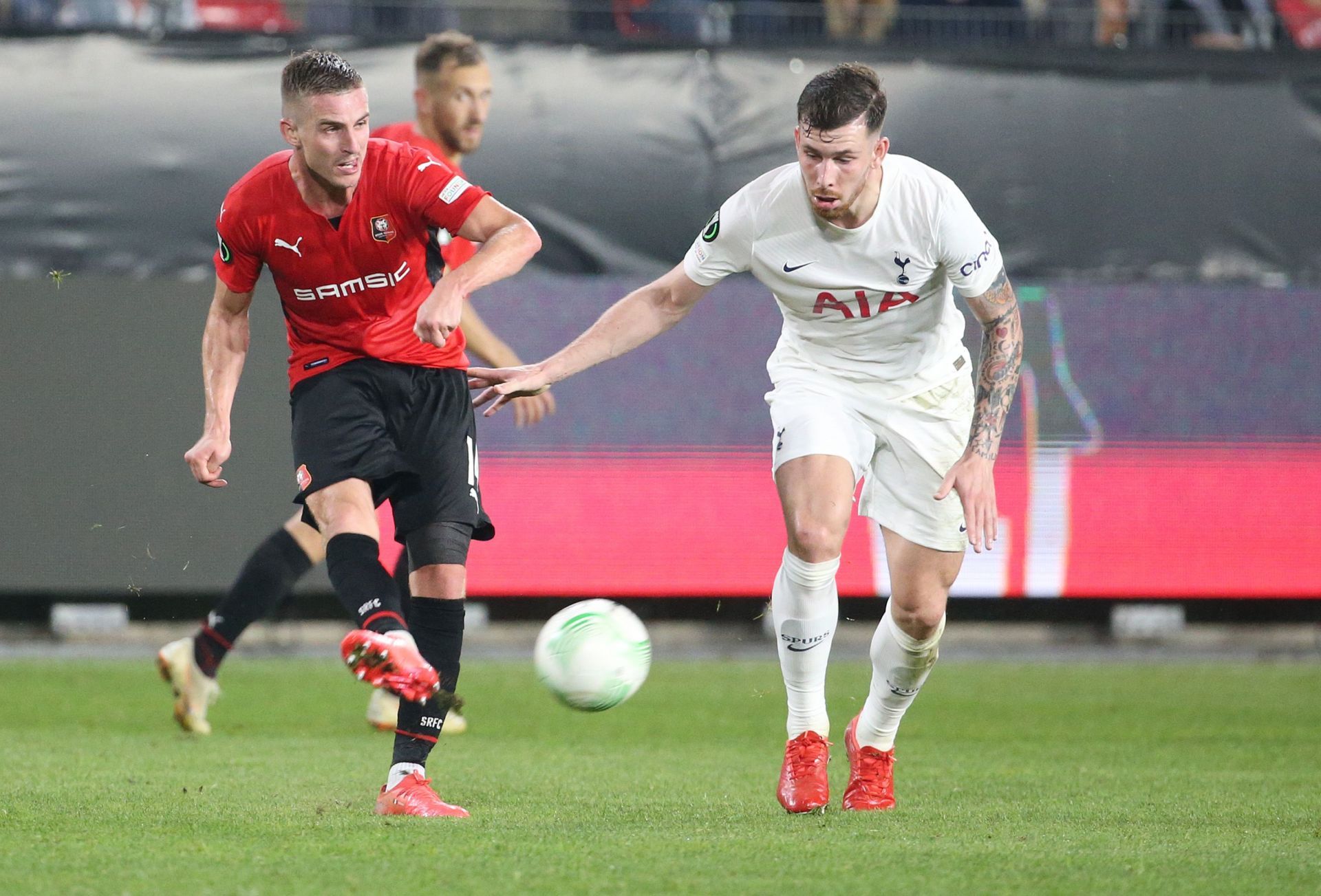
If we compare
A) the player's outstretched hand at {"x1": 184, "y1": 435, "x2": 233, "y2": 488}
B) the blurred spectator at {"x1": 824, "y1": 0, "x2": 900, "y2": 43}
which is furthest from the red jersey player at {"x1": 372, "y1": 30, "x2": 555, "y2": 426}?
the blurred spectator at {"x1": 824, "y1": 0, "x2": 900, "y2": 43}

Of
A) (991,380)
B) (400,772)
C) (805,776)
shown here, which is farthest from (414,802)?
(991,380)

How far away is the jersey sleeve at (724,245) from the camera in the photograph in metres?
4.85

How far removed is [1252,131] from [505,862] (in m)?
7.66

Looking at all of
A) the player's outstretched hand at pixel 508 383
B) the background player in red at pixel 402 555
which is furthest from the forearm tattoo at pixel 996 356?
the background player in red at pixel 402 555

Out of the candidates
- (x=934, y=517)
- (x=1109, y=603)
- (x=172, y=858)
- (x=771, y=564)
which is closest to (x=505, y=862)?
(x=172, y=858)

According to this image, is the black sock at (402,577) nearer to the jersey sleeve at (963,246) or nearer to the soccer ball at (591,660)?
the soccer ball at (591,660)

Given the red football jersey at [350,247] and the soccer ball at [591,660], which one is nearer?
the soccer ball at [591,660]

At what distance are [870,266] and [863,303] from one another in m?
0.13

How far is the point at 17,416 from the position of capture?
9.12 meters

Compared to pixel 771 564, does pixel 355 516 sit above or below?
above

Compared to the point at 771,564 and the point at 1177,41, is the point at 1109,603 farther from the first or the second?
the point at 1177,41

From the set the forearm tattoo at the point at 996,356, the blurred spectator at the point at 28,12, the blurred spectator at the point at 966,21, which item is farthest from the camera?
the blurred spectator at the point at 966,21

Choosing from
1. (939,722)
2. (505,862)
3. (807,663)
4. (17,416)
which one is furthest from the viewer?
(17,416)

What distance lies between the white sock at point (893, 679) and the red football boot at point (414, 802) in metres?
1.23
